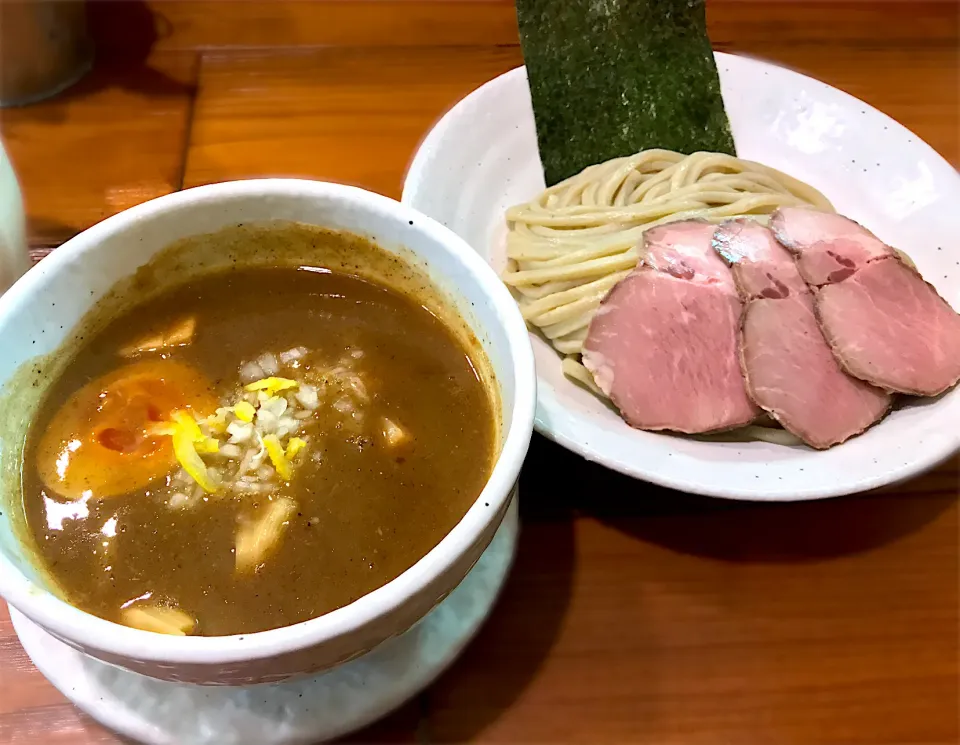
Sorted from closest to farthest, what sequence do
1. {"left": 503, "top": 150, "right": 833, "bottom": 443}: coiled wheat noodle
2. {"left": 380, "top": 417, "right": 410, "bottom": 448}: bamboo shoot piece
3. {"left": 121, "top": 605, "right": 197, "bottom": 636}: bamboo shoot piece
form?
{"left": 121, "top": 605, "right": 197, "bottom": 636}: bamboo shoot piece
{"left": 380, "top": 417, "right": 410, "bottom": 448}: bamboo shoot piece
{"left": 503, "top": 150, "right": 833, "bottom": 443}: coiled wheat noodle

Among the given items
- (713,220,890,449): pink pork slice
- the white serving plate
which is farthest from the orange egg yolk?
(713,220,890,449): pink pork slice

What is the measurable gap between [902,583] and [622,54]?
1.02m

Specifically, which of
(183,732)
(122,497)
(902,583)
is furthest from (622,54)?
(183,732)

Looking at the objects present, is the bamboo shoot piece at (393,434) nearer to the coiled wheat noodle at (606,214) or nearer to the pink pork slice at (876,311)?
the coiled wheat noodle at (606,214)

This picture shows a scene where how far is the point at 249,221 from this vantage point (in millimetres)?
888

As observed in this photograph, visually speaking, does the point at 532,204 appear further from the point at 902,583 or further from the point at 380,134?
the point at 902,583

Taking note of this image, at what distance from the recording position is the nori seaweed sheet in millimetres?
1477

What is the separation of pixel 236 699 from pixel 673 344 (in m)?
0.75

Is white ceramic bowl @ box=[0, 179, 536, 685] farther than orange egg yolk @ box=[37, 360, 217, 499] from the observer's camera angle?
No

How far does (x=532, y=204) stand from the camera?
4.70 ft

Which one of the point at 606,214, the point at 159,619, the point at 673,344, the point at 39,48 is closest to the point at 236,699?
the point at 159,619

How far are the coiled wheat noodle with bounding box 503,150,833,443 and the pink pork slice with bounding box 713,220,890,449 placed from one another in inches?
7.5

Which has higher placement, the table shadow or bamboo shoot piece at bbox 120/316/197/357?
the table shadow

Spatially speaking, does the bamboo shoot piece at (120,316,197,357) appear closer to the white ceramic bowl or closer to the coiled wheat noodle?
the white ceramic bowl
